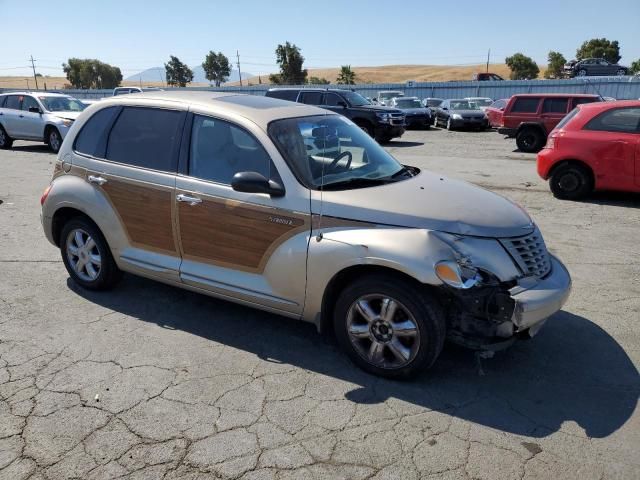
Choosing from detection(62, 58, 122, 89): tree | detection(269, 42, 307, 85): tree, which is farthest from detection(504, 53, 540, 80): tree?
detection(62, 58, 122, 89): tree

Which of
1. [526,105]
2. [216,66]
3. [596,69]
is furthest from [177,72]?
[526,105]

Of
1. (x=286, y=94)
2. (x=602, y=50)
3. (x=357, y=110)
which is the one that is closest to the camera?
(x=357, y=110)

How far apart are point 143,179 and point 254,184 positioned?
1207 mm

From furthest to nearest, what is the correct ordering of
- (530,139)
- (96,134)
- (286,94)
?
(286,94), (530,139), (96,134)

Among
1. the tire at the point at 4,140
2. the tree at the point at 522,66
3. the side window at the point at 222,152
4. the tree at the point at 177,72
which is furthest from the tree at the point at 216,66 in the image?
the side window at the point at 222,152

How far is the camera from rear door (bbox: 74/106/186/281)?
13.5 feet

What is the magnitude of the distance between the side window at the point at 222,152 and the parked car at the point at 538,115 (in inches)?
564

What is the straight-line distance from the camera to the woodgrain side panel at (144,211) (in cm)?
411

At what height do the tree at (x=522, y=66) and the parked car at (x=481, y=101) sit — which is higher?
the tree at (x=522, y=66)

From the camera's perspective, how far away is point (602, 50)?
2474 inches

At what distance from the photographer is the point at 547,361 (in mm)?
3709

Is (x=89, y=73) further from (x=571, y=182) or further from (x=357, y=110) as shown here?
(x=571, y=182)

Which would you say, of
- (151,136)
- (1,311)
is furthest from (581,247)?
(1,311)

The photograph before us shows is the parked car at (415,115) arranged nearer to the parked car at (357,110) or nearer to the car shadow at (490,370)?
the parked car at (357,110)
